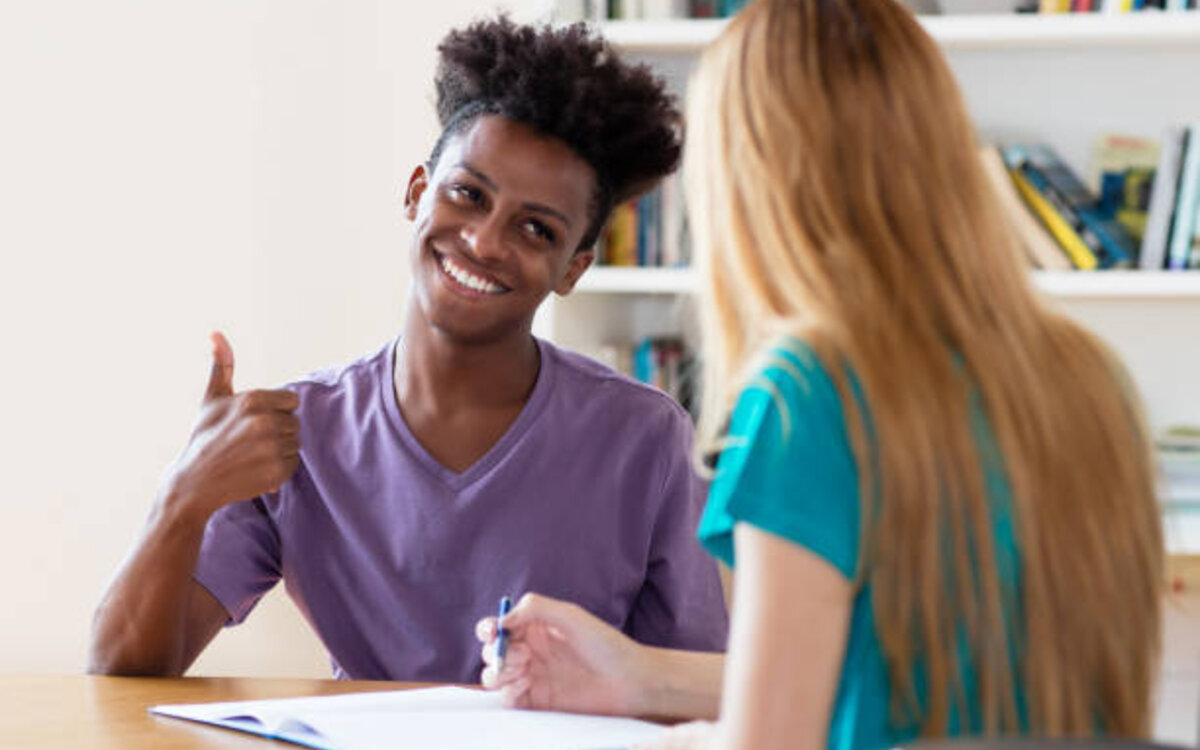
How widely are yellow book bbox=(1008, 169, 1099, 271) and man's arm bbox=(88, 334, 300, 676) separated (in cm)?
139

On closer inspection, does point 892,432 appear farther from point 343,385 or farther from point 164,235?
point 164,235

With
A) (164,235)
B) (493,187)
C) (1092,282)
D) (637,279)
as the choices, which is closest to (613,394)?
(493,187)

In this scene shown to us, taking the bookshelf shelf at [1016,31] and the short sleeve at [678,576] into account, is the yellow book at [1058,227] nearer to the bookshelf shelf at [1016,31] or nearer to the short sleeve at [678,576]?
the bookshelf shelf at [1016,31]

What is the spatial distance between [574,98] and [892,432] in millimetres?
910

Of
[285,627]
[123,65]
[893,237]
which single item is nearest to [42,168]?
[123,65]

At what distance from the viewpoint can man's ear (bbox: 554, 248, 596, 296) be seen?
6.04ft

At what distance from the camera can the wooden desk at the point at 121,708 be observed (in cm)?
130

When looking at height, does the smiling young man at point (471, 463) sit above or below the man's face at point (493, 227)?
below

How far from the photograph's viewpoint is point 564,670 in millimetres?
1433

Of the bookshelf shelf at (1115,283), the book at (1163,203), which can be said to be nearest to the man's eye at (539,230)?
the bookshelf shelf at (1115,283)

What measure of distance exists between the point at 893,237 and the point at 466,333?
82cm

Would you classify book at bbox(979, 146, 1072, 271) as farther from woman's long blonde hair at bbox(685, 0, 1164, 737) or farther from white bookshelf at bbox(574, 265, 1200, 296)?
woman's long blonde hair at bbox(685, 0, 1164, 737)

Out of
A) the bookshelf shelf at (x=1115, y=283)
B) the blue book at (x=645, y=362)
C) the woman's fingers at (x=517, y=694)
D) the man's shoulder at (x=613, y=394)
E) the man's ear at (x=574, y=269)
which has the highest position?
the man's ear at (x=574, y=269)

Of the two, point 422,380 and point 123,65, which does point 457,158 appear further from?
point 123,65
